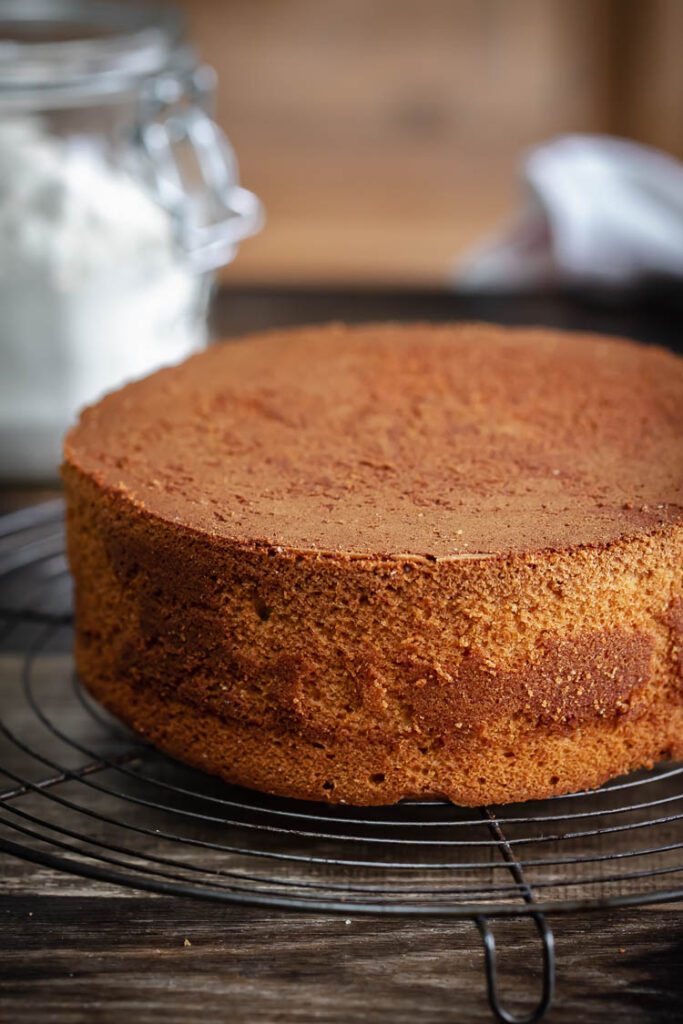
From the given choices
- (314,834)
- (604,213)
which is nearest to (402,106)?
(604,213)

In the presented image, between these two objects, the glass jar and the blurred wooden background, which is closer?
the glass jar

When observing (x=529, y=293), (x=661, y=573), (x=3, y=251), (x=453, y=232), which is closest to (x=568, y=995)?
(x=661, y=573)

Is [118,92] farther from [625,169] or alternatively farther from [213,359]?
[625,169]

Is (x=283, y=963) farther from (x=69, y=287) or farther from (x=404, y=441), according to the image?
(x=69, y=287)

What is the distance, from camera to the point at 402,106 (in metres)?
3.67

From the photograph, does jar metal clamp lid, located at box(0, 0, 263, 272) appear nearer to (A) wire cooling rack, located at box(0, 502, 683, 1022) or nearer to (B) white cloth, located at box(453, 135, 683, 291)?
(B) white cloth, located at box(453, 135, 683, 291)

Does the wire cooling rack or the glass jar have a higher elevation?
A: the glass jar

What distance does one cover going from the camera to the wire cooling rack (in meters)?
1.02

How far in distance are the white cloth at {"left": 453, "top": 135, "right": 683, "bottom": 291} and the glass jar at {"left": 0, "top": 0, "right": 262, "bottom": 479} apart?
0.70 metres

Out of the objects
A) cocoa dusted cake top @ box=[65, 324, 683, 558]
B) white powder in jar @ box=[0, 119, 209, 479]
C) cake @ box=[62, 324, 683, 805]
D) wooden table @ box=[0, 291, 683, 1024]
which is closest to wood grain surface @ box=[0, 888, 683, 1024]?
wooden table @ box=[0, 291, 683, 1024]

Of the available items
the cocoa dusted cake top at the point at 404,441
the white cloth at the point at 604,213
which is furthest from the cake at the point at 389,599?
the white cloth at the point at 604,213

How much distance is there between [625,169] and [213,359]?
1263 mm

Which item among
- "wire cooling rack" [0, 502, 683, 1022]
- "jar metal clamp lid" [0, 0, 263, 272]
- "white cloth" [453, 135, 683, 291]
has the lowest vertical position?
"wire cooling rack" [0, 502, 683, 1022]

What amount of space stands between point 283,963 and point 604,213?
1.76m
